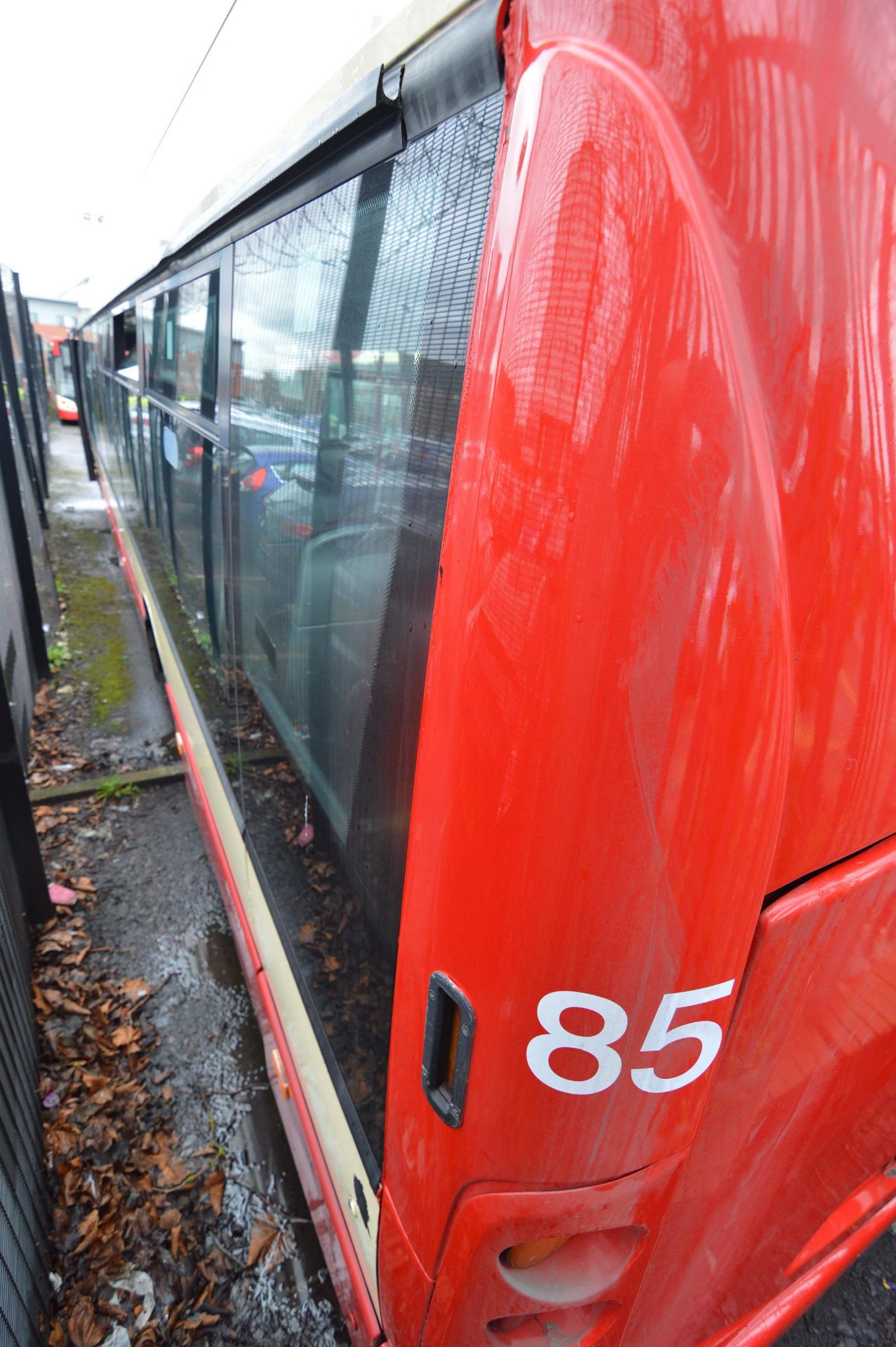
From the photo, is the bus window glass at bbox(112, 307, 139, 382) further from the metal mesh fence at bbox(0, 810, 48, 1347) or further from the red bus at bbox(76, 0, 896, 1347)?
the red bus at bbox(76, 0, 896, 1347)

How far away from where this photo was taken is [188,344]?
296 cm

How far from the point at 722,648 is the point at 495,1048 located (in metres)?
0.58

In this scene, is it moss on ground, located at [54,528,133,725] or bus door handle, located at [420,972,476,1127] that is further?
moss on ground, located at [54,528,133,725]

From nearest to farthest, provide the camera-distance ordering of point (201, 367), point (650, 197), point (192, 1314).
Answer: point (650, 197) → point (192, 1314) → point (201, 367)

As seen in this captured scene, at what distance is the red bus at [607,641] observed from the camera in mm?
701

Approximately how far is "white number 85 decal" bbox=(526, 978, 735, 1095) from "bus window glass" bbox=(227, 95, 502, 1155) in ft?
1.39

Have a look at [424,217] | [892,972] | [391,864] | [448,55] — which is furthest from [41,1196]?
[448,55]

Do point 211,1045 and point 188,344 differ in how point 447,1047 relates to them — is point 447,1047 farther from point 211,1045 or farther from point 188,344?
point 188,344

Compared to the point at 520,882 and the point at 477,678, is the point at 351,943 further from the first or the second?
the point at 477,678

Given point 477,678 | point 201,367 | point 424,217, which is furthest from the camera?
point 201,367

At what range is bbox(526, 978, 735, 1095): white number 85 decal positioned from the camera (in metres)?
0.88

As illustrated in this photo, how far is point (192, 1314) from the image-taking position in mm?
2037

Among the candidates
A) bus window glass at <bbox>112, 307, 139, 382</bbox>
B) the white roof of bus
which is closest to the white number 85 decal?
the white roof of bus

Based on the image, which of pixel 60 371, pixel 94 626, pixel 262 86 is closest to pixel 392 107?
pixel 262 86
